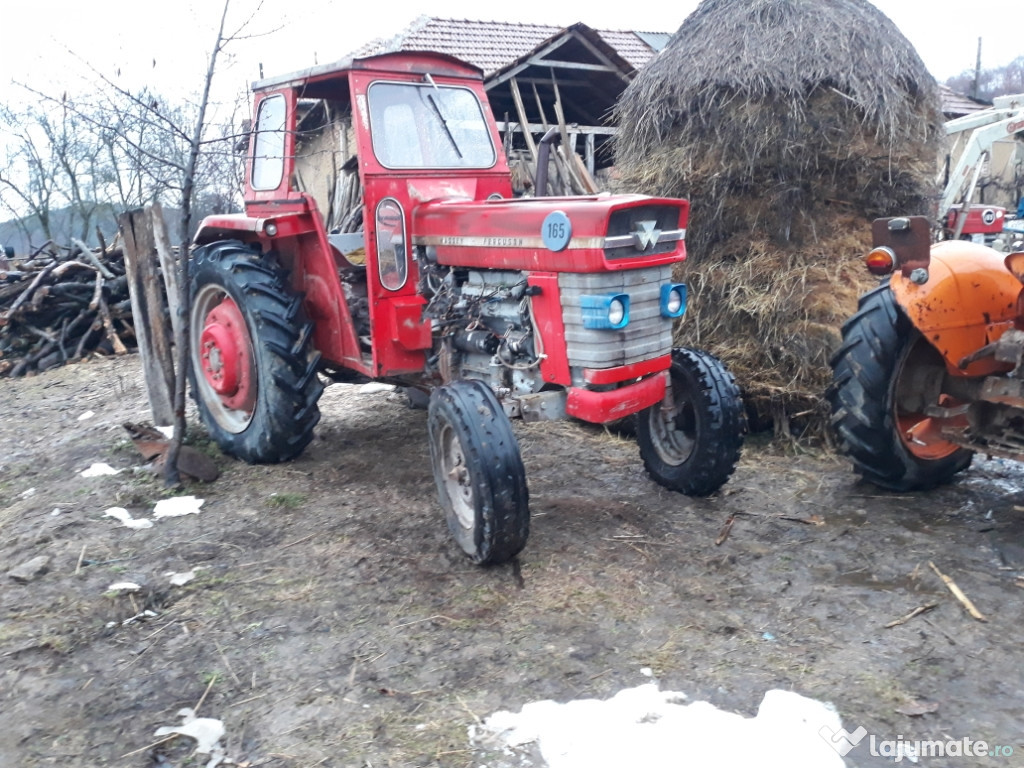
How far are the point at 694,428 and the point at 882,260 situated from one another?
4.37ft

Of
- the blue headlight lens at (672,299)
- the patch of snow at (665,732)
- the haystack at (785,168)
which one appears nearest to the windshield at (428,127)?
the blue headlight lens at (672,299)

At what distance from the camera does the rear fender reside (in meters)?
4.07

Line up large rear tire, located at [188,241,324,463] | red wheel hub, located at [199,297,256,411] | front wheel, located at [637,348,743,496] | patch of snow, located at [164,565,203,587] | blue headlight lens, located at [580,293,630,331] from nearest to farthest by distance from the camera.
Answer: blue headlight lens, located at [580,293,630,331], patch of snow, located at [164,565,203,587], front wheel, located at [637,348,743,496], large rear tire, located at [188,241,324,463], red wheel hub, located at [199,297,256,411]

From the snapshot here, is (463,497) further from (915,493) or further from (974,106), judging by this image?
(974,106)

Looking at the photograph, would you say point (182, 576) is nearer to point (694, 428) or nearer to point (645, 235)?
point (645, 235)

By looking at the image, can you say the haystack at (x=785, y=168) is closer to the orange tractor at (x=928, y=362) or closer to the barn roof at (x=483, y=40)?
the orange tractor at (x=928, y=362)

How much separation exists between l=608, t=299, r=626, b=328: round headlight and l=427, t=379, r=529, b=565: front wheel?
25.0 inches

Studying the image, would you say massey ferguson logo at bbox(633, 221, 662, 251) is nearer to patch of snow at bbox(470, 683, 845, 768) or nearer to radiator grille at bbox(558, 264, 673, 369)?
radiator grille at bbox(558, 264, 673, 369)

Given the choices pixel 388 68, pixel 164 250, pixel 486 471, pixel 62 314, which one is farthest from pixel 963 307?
pixel 62 314

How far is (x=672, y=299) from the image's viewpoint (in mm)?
4113

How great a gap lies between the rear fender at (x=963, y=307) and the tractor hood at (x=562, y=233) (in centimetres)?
120

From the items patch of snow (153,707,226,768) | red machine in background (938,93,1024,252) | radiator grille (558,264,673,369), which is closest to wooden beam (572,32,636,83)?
red machine in background (938,93,1024,252)

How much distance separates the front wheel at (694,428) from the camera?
14.6 ft

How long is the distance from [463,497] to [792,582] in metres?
1.55
